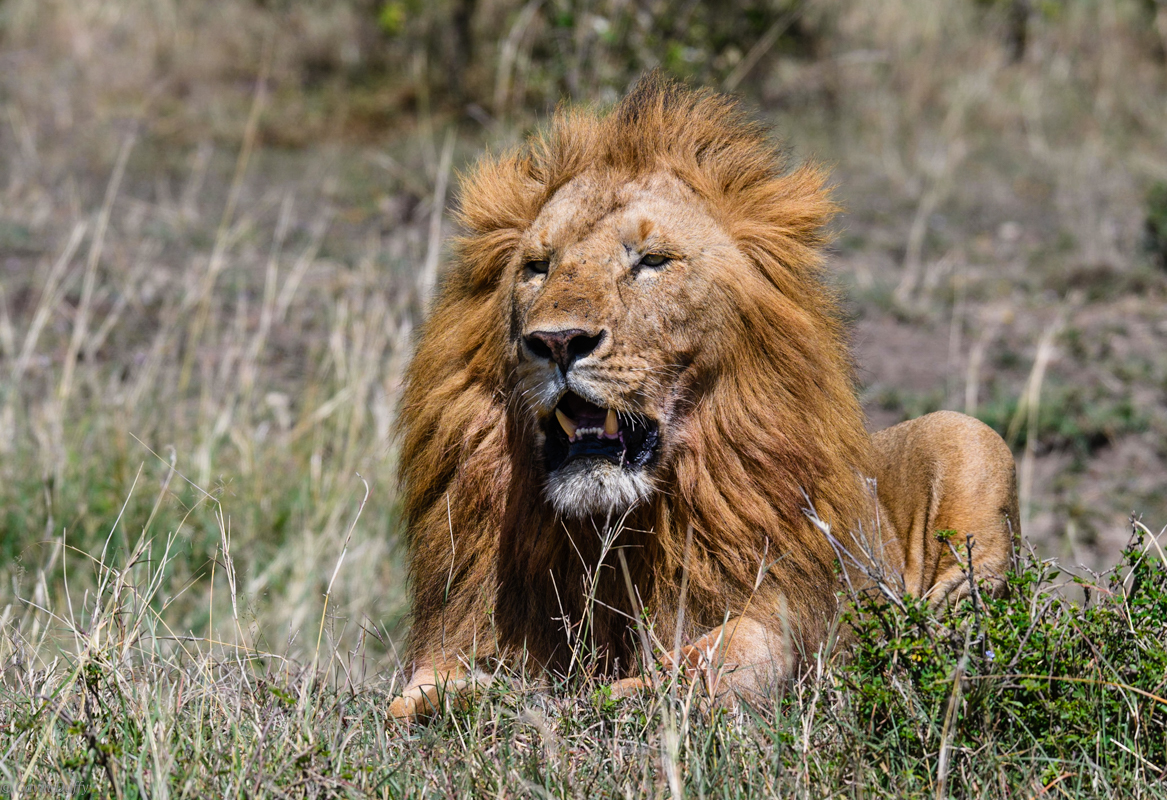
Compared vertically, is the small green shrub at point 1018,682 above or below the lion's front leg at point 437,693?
above

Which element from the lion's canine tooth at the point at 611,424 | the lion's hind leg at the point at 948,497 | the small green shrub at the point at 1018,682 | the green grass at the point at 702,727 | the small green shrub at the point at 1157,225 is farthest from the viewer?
the small green shrub at the point at 1157,225

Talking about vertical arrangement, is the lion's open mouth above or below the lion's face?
below

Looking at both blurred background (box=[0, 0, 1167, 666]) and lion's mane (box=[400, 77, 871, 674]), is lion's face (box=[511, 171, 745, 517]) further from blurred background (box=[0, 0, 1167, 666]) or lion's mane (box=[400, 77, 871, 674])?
blurred background (box=[0, 0, 1167, 666])

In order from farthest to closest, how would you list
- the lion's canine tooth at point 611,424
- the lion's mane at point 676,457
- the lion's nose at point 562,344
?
the lion's mane at point 676,457, the lion's canine tooth at point 611,424, the lion's nose at point 562,344

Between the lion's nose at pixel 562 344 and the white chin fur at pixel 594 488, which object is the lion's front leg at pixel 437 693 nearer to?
the white chin fur at pixel 594 488

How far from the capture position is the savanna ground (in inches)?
96.3

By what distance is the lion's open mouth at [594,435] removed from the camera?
280 centimetres

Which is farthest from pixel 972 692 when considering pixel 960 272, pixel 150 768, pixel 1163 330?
pixel 960 272

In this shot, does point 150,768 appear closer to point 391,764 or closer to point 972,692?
point 391,764

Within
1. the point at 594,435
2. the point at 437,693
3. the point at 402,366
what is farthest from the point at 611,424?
the point at 402,366

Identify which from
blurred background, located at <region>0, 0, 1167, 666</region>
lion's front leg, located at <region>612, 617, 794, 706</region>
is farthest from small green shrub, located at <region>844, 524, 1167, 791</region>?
blurred background, located at <region>0, 0, 1167, 666</region>

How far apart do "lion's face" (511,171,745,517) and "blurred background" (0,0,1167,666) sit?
485 millimetres

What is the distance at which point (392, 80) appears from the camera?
12.8 meters

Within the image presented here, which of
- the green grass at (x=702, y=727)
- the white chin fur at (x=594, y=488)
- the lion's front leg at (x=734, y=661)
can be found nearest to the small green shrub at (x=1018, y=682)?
the green grass at (x=702, y=727)
